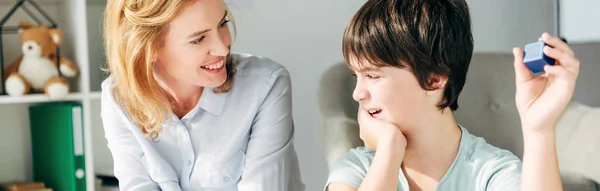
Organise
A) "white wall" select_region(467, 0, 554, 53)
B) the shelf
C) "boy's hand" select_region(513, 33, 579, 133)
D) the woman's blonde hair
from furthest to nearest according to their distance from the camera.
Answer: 1. "white wall" select_region(467, 0, 554, 53)
2. the shelf
3. the woman's blonde hair
4. "boy's hand" select_region(513, 33, 579, 133)

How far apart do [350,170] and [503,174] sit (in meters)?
0.26

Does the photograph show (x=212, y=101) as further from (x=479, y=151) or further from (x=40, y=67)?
(x=40, y=67)

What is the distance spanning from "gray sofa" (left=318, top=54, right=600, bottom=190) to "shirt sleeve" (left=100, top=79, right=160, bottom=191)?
383 mm

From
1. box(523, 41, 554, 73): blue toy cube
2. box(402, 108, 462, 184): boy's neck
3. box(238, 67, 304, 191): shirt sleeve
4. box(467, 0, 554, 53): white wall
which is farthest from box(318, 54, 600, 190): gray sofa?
box(467, 0, 554, 53): white wall

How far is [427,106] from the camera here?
4.10 feet

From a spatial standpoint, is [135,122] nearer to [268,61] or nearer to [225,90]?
[225,90]

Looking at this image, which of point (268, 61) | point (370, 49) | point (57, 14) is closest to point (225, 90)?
point (268, 61)

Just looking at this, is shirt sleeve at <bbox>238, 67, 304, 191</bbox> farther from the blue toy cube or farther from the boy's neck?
the blue toy cube

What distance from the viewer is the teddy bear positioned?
6.26 feet

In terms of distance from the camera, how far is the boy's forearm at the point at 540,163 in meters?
1.06

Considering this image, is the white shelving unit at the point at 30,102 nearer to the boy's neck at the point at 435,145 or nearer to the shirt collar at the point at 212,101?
the shirt collar at the point at 212,101

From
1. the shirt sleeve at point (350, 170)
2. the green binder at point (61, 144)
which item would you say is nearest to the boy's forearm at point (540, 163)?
the shirt sleeve at point (350, 170)

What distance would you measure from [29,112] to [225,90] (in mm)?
874

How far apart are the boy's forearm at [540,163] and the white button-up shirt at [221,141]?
1.87 feet
